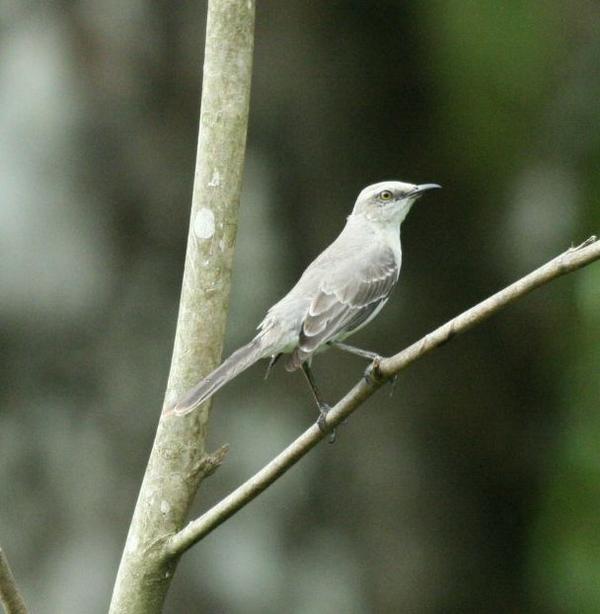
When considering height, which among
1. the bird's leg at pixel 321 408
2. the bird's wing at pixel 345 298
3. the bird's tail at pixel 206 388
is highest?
the bird's tail at pixel 206 388

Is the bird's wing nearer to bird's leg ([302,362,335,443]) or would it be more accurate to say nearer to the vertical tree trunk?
bird's leg ([302,362,335,443])

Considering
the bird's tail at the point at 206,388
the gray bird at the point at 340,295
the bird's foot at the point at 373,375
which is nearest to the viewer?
the bird's foot at the point at 373,375

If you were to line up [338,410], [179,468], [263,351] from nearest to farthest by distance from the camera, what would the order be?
1. [338,410]
2. [179,468]
3. [263,351]

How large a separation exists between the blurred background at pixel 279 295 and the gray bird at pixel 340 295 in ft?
3.87

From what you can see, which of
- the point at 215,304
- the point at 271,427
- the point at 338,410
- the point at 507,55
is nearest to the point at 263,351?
the point at 215,304

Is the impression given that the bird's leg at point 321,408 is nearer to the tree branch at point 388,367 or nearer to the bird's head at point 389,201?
the tree branch at point 388,367

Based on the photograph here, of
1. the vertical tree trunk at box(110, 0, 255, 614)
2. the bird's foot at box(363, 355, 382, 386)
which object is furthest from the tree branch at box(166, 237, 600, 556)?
the vertical tree trunk at box(110, 0, 255, 614)

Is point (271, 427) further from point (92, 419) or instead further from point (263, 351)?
point (263, 351)

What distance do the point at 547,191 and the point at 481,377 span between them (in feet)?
3.91

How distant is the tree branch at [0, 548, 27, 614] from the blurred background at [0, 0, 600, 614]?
3.31 meters

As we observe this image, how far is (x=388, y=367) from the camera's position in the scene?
314cm

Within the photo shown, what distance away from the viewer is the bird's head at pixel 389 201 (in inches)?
210

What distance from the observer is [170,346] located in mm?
6500

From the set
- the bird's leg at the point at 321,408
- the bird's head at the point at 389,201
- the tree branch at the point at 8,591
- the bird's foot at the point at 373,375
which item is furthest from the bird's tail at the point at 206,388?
the bird's head at the point at 389,201
